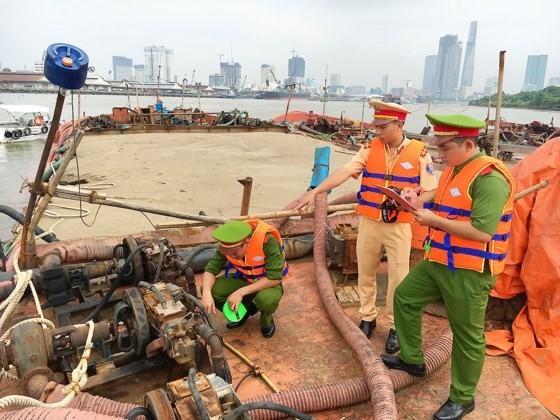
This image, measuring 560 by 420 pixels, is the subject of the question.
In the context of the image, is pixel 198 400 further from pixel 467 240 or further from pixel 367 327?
pixel 367 327

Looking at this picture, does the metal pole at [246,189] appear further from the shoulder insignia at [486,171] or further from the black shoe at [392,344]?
the shoulder insignia at [486,171]

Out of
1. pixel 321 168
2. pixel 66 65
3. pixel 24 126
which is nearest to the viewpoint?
pixel 66 65

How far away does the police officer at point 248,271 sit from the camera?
3039 mm

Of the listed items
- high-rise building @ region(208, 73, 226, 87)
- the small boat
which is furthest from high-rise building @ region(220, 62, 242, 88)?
the small boat

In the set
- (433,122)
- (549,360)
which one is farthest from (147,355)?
(549,360)

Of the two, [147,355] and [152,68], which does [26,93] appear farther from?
[147,355]

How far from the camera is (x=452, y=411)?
2.47 m

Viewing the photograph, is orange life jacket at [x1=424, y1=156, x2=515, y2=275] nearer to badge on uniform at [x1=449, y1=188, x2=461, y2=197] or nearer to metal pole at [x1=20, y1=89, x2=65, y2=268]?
badge on uniform at [x1=449, y1=188, x2=461, y2=197]

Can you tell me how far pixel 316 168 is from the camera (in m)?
4.76

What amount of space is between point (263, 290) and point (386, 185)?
4.23 feet

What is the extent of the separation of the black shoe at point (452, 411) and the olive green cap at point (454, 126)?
1.63m

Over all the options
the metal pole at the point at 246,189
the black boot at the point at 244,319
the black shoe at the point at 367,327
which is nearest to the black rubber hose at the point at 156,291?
the black boot at the point at 244,319

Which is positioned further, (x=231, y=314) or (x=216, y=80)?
(x=216, y=80)

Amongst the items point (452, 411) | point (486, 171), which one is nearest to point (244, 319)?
point (452, 411)
